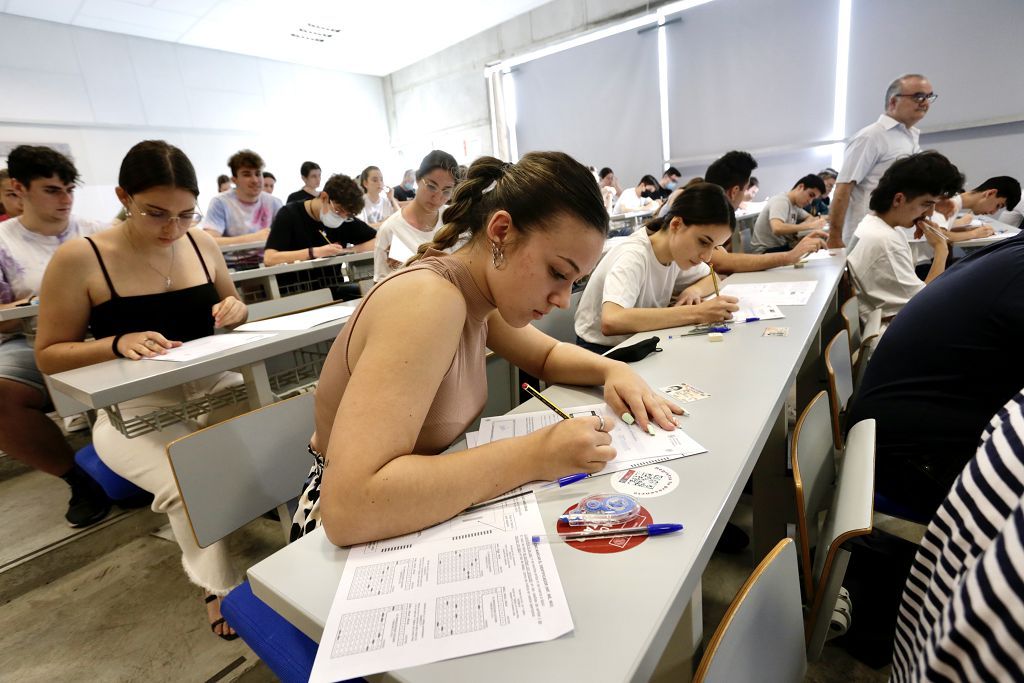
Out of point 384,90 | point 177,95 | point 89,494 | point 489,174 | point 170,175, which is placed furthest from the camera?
point 384,90

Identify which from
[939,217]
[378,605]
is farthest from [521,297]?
[939,217]

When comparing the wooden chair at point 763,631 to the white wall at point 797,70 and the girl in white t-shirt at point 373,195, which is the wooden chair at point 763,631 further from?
the white wall at point 797,70

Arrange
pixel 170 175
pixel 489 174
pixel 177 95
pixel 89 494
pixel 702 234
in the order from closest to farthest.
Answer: pixel 489 174
pixel 170 175
pixel 702 234
pixel 89 494
pixel 177 95

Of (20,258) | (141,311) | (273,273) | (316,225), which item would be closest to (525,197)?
(141,311)

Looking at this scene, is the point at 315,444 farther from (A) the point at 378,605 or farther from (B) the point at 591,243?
(B) the point at 591,243

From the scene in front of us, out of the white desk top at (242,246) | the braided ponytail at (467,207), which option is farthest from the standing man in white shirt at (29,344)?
the braided ponytail at (467,207)

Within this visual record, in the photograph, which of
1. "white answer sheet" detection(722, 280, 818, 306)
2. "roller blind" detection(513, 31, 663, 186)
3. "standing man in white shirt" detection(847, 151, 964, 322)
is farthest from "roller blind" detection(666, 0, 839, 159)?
"white answer sheet" detection(722, 280, 818, 306)

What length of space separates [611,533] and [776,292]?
1.70m

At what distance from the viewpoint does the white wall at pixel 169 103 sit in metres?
5.71

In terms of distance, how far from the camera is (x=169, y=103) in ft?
22.4

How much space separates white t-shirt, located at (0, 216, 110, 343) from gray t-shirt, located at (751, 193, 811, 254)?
4.71m

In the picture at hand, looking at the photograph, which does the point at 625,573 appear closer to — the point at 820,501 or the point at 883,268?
the point at 820,501

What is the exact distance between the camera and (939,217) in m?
3.10

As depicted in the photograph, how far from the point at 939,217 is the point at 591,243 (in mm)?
3492
